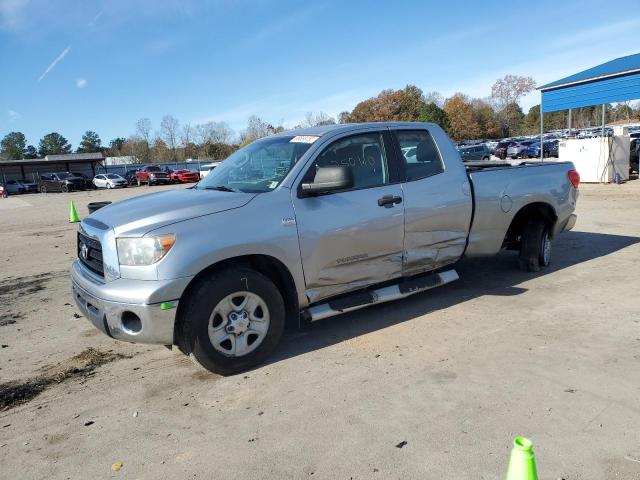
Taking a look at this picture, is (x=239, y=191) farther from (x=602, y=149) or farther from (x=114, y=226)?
(x=602, y=149)

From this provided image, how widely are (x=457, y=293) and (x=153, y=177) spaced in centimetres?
4180

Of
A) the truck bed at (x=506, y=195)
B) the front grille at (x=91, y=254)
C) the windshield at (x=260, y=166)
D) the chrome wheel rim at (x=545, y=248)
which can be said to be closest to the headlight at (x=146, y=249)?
the front grille at (x=91, y=254)

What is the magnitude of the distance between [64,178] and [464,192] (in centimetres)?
4467

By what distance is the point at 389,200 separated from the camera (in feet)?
15.1

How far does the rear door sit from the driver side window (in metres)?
0.22

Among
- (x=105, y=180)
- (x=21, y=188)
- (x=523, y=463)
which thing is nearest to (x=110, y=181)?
(x=105, y=180)

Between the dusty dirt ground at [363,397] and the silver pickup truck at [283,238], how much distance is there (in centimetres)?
36

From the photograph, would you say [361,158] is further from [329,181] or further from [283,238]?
[283,238]

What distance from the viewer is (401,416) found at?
10.5 feet

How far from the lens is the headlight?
357 centimetres

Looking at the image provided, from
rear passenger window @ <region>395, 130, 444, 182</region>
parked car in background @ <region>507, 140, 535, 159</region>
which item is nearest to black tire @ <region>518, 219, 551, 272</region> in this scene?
rear passenger window @ <region>395, 130, 444, 182</region>

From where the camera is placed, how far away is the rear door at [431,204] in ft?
15.8

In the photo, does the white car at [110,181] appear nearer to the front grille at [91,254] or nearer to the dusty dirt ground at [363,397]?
the dusty dirt ground at [363,397]

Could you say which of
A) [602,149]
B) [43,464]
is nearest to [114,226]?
[43,464]
